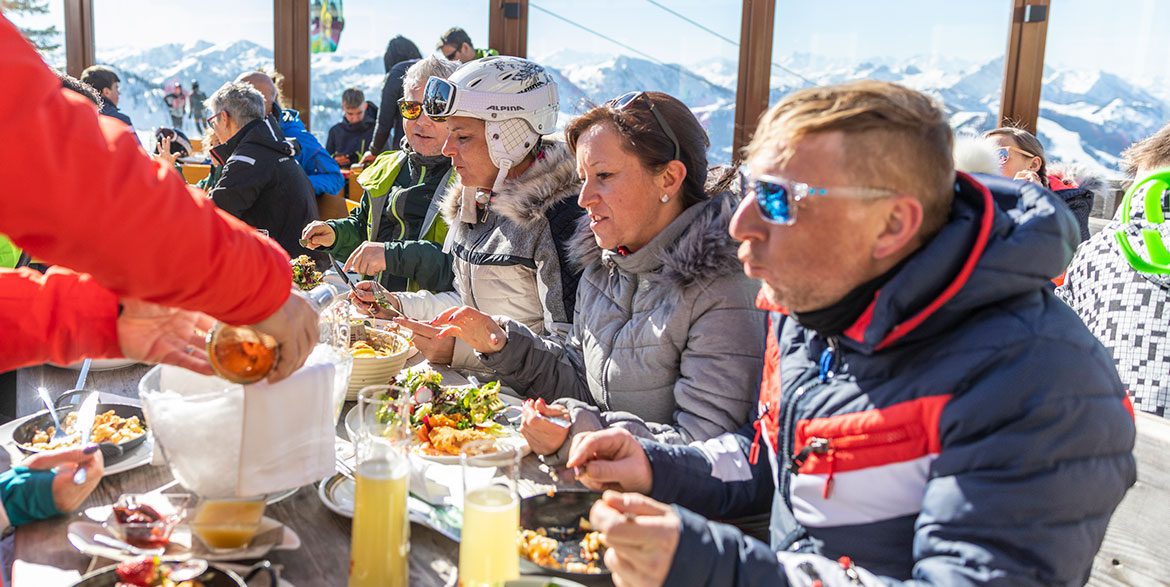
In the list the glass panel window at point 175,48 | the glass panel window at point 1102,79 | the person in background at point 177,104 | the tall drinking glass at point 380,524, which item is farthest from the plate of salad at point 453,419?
the glass panel window at point 1102,79

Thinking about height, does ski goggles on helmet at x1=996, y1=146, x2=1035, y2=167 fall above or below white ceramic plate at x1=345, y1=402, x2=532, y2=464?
above

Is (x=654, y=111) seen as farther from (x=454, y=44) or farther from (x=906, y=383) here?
(x=454, y=44)

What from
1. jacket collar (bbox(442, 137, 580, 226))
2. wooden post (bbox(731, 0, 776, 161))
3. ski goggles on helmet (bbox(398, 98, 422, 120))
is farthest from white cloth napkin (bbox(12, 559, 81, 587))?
wooden post (bbox(731, 0, 776, 161))

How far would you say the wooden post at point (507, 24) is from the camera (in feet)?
25.7

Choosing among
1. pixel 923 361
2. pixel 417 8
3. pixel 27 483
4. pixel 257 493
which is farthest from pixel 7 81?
pixel 417 8

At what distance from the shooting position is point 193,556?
1.28 metres

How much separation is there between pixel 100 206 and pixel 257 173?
4.30 m

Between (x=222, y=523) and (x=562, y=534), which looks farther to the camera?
(x=562, y=534)

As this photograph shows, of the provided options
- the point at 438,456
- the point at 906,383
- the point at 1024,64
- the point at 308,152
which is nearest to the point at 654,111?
the point at 438,456

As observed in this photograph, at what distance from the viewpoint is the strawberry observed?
3.92 ft

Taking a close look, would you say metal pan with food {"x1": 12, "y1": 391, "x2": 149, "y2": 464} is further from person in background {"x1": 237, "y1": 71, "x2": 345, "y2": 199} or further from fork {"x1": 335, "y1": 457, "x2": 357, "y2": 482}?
person in background {"x1": 237, "y1": 71, "x2": 345, "y2": 199}

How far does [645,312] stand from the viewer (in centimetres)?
208

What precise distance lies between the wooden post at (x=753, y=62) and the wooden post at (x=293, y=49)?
4166 mm

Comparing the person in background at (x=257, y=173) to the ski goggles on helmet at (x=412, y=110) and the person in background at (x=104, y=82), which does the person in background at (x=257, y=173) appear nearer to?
the ski goggles on helmet at (x=412, y=110)
